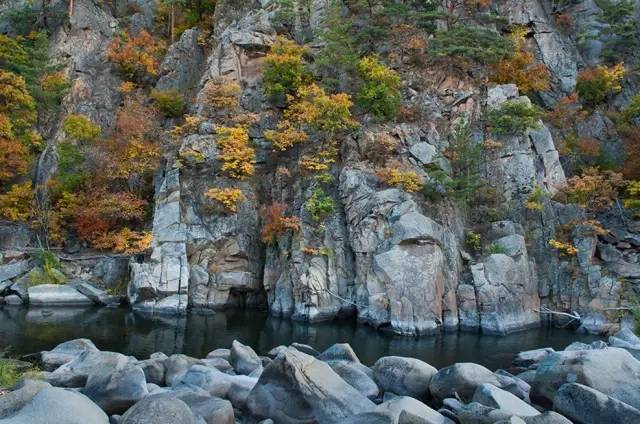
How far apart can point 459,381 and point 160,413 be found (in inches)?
230

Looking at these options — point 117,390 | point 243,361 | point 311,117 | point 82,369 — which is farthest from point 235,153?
point 117,390

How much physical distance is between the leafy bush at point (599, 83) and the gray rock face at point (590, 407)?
3169 centimetres

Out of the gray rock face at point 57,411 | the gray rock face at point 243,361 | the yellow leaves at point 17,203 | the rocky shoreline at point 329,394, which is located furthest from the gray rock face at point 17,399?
the yellow leaves at point 17,203

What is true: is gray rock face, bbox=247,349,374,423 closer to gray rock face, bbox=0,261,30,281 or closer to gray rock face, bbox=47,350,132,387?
gray rock face, bbox=47,350,132,387

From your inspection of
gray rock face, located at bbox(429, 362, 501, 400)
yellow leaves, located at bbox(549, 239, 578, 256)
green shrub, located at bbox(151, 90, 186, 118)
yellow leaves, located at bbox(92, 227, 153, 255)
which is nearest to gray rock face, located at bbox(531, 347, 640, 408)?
gray rock face, located at bbox(429, 362, 501, 400)

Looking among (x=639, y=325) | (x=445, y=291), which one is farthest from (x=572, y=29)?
(x=639, y=325)

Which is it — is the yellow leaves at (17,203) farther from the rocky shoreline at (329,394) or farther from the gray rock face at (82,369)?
the rocky shoreline at (329,394)

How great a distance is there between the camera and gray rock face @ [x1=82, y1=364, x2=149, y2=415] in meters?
9.74

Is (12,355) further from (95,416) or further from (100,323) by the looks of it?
(95,416)

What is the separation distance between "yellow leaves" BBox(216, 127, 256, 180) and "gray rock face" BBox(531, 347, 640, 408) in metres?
21.2

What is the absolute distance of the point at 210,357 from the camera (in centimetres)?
1536

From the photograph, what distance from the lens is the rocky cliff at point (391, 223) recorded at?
2388cm

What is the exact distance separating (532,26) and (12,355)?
1474 inches

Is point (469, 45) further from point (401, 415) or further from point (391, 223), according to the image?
point (401, 415)
